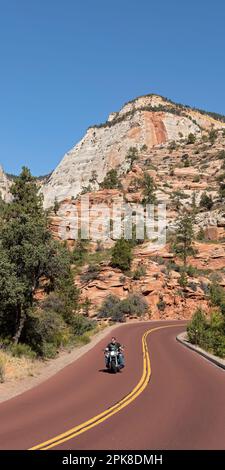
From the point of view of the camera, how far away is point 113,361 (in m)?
18.4

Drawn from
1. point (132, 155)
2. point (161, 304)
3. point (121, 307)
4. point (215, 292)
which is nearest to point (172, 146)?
point (132, 155)

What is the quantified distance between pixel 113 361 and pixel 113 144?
435 feet

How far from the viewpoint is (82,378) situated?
55.0 feet

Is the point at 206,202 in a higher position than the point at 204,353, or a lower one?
higher

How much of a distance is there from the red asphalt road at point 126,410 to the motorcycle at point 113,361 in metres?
0.35

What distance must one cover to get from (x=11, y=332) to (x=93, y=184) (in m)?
110

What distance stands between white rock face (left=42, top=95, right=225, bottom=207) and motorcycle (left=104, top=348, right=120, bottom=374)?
110 m

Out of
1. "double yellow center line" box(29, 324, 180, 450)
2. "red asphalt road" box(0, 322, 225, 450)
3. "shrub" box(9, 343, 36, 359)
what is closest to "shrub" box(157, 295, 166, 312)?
"shrub" box(9, 343, 36, 359)

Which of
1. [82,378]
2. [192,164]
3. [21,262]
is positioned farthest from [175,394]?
[192,164]

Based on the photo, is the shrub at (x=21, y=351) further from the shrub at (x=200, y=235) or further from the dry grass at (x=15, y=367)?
the shrub at (x=200, y=235)

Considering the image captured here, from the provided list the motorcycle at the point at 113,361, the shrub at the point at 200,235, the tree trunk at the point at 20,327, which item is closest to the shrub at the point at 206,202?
the shrub at the point at 200,235

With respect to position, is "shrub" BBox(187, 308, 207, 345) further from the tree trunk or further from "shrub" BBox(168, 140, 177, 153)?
"shrub" BBox(168, 140, 177, 153)

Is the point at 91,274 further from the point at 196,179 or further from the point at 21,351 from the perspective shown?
the point at 196,179

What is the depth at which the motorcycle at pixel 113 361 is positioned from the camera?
60.0 feet
